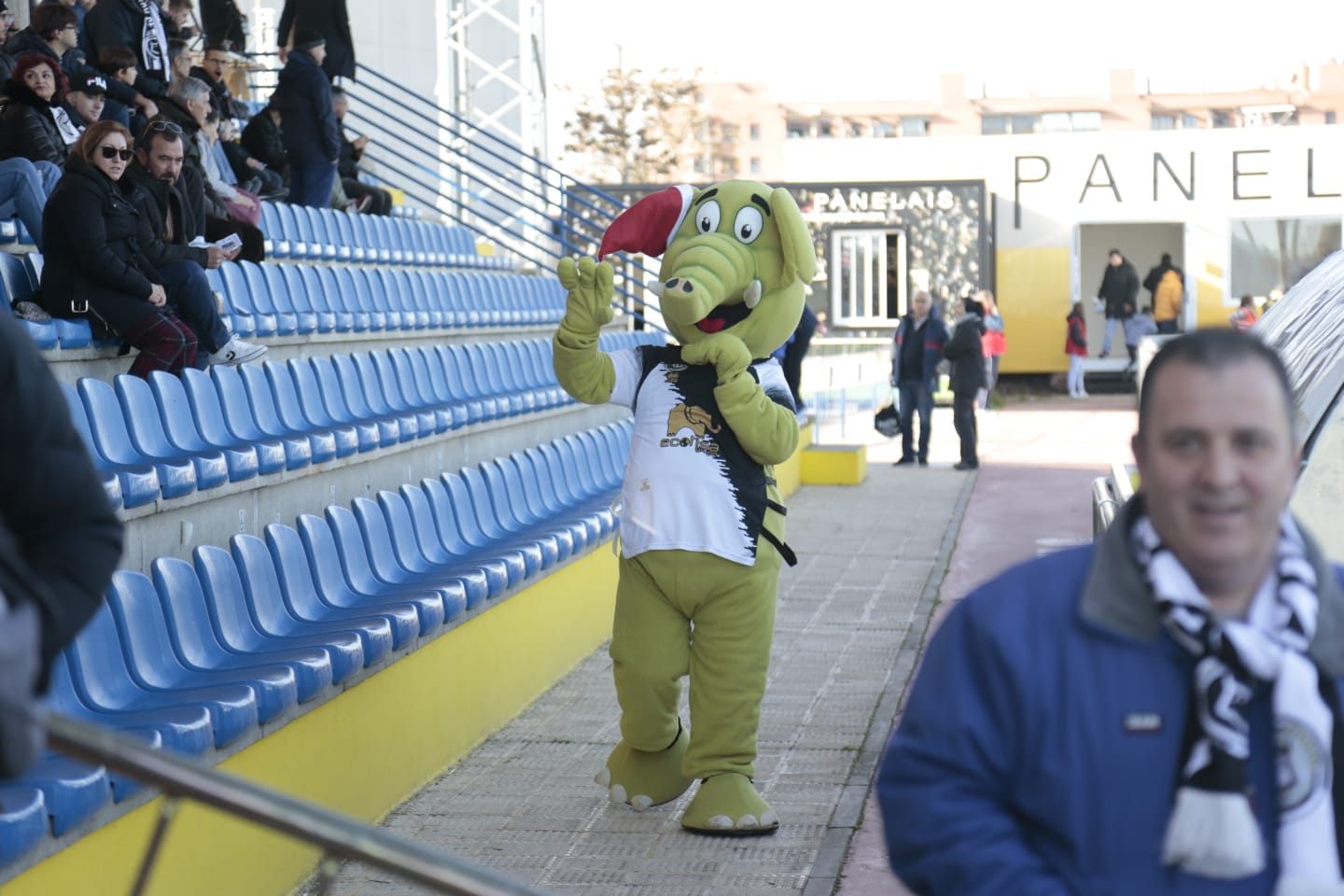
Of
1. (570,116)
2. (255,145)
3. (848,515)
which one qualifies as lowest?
(848,515)

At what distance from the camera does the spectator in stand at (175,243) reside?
607 centimetres

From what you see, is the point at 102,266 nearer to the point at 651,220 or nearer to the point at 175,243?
the point at 175,243

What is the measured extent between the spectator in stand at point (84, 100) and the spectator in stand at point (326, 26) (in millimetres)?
3533

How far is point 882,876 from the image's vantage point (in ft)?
14.5

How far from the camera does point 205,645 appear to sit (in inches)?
176

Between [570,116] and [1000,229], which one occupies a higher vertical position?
[570,116]

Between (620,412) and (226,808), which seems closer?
(226,808)

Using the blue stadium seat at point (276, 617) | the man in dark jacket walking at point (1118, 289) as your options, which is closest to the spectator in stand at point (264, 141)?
the blue stadium seat at point (276, 617)

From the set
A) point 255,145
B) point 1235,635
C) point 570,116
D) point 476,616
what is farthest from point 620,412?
point 570,116

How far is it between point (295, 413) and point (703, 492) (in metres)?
2.26

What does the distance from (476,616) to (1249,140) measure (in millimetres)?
19904

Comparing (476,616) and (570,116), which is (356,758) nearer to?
(476,616)

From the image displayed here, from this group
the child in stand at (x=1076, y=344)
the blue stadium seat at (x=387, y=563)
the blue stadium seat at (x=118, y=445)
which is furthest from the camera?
the child in stand at (x=1076, y=344)

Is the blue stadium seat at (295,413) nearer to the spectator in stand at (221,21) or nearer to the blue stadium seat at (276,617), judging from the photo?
the blue stadium seat at (276,617)
